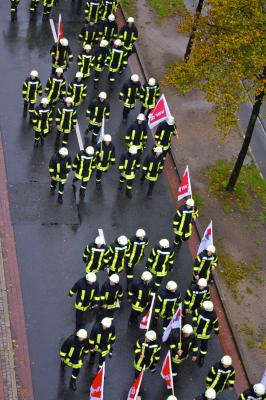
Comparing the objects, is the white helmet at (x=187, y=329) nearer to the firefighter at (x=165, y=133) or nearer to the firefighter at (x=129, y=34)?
the firefighter at (x=165, y=133)

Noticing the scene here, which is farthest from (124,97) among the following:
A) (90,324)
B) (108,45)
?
(90,324)

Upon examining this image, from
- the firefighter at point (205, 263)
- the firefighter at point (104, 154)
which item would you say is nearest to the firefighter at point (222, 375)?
the firefighter at point (205, 263)

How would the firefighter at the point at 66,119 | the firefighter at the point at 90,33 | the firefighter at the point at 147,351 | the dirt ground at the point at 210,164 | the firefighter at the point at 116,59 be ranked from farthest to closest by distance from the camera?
the firefighter at the point at 90,33 → the firefighter at the point at 116,59 → the firefighter at the point at 66,119 → the dirt ground at the point at 210,164 → the firefighter at the point at 147,351

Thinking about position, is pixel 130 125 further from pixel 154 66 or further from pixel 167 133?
pixel 154 66

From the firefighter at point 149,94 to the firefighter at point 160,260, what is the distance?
21.6ft

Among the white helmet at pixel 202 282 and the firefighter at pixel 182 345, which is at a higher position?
the white helmet at pixel 202 282

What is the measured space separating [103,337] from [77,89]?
30.1 ft

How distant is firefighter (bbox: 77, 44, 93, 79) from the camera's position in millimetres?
26391

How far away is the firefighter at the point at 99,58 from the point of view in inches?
1063

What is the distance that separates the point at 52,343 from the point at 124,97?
28.9 ft

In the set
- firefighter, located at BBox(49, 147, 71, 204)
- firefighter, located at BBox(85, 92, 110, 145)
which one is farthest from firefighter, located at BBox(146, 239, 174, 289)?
firefighter, located at BBox(85, 92, 110, 145)

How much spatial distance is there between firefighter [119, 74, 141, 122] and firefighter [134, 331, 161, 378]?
30.1 feet

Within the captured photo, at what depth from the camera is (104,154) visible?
23.3m

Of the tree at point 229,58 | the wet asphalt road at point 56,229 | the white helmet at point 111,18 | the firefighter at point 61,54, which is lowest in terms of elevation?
the wet asphalt road at point 56,229
